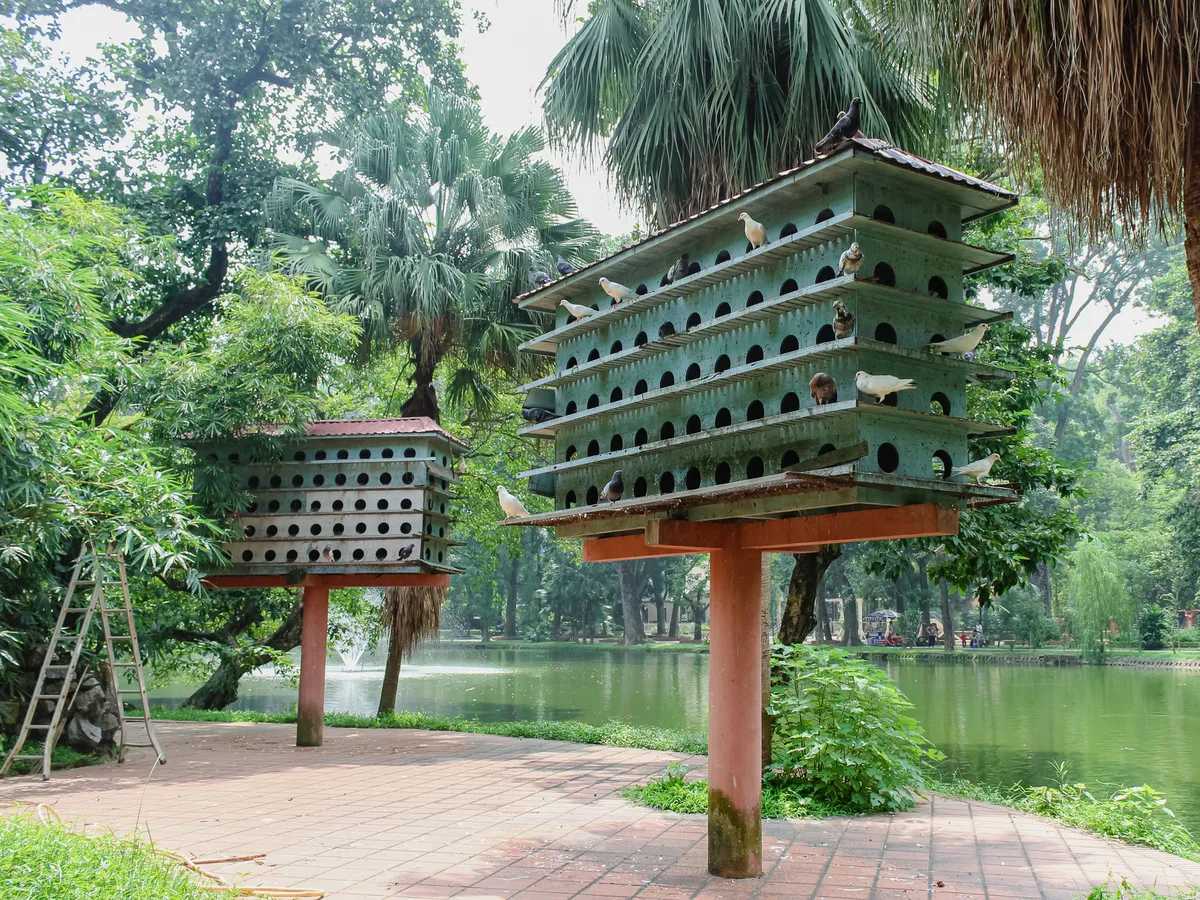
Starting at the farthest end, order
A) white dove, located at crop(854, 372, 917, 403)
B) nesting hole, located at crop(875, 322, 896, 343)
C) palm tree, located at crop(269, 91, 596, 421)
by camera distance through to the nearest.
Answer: palm tree, located at crop(269, 91, 596, 421), nesting hole, located at crop(875, 322, 896, 343), white dove, located at crop(854, 372, 917, 403)

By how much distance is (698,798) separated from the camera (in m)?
8.32

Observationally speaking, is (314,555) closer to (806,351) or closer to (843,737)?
(843,737)

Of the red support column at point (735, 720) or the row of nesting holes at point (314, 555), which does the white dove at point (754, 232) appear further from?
the row of nesting holes at point (314, 555)

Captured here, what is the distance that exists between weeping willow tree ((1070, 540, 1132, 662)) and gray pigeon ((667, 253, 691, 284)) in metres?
31.3

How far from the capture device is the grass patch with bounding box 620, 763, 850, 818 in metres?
8.09

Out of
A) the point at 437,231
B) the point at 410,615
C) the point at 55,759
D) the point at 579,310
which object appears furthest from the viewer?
the point at 410,615

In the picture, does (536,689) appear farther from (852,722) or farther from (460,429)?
(852,722)

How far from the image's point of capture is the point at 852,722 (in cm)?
837

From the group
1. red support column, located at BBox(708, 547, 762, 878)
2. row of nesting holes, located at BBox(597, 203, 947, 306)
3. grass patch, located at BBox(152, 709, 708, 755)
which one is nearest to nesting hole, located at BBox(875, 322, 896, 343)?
row of nesting holes, located at BBox(597, 203, 947, 306)

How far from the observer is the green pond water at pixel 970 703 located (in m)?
14.4

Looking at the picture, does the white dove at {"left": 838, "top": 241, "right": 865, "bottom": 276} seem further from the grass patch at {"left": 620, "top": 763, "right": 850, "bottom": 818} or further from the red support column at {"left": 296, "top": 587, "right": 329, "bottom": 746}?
the red support column at {"left": 296, "top": 587, "right": 329, "bottom": 746}

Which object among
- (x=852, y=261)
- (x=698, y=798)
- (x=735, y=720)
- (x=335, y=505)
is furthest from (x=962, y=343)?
(x=335, y=505)

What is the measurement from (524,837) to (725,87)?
6961 mm

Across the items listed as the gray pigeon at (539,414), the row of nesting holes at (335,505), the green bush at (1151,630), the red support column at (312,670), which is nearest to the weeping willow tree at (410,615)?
the red support column at (312,670)
